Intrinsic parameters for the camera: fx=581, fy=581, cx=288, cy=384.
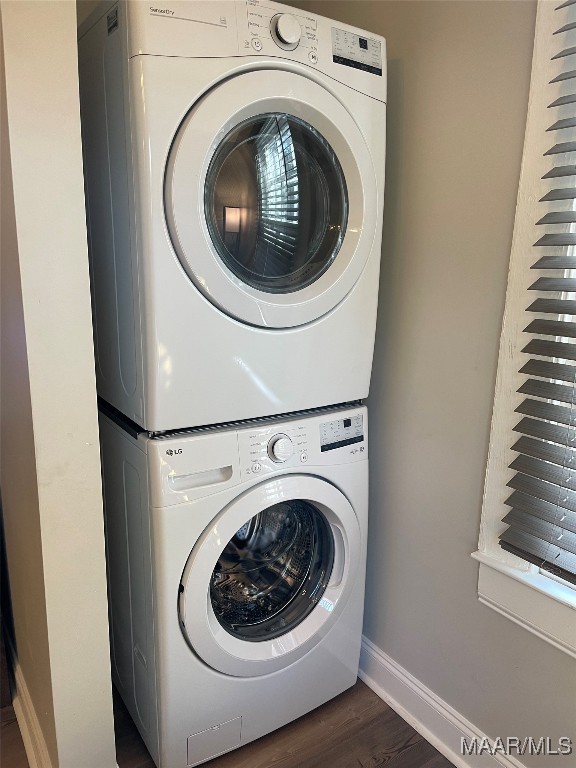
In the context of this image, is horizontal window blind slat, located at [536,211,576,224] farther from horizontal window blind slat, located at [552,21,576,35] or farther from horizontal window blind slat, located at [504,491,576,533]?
horizontal window blind slat, located at [504,491,576,533]

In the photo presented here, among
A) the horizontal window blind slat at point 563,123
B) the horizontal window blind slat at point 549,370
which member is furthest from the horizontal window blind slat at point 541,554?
the horizontal window blind slat at point 563,123

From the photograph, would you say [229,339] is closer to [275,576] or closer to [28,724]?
[275,576]

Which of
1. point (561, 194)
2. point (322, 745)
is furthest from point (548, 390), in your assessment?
point (322, 745)

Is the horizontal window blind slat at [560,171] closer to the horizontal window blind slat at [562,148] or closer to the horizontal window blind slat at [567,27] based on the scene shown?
the horizontal window blind slat at [562,148]

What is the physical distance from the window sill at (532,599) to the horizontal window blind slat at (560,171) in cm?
83

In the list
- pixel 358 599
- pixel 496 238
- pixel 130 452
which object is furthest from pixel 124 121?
pixel 358 599

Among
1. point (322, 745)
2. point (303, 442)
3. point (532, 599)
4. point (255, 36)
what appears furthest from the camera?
point (322, 745)

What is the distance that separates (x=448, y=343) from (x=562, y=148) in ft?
1.59

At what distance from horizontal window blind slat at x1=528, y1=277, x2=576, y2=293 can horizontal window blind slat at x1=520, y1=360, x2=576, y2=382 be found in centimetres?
15

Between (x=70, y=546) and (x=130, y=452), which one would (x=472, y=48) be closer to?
(x=130, y=452)

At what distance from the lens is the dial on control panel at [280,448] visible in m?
1.34

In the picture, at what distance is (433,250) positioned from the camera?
143cm

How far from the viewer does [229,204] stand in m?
1.23

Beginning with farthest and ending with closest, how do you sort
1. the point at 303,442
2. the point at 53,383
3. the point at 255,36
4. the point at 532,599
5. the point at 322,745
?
1. the point at 322,745
2. the point at 303,442
3. the point at 532,599
4. the point at 255,36
5. the point at 53,383
